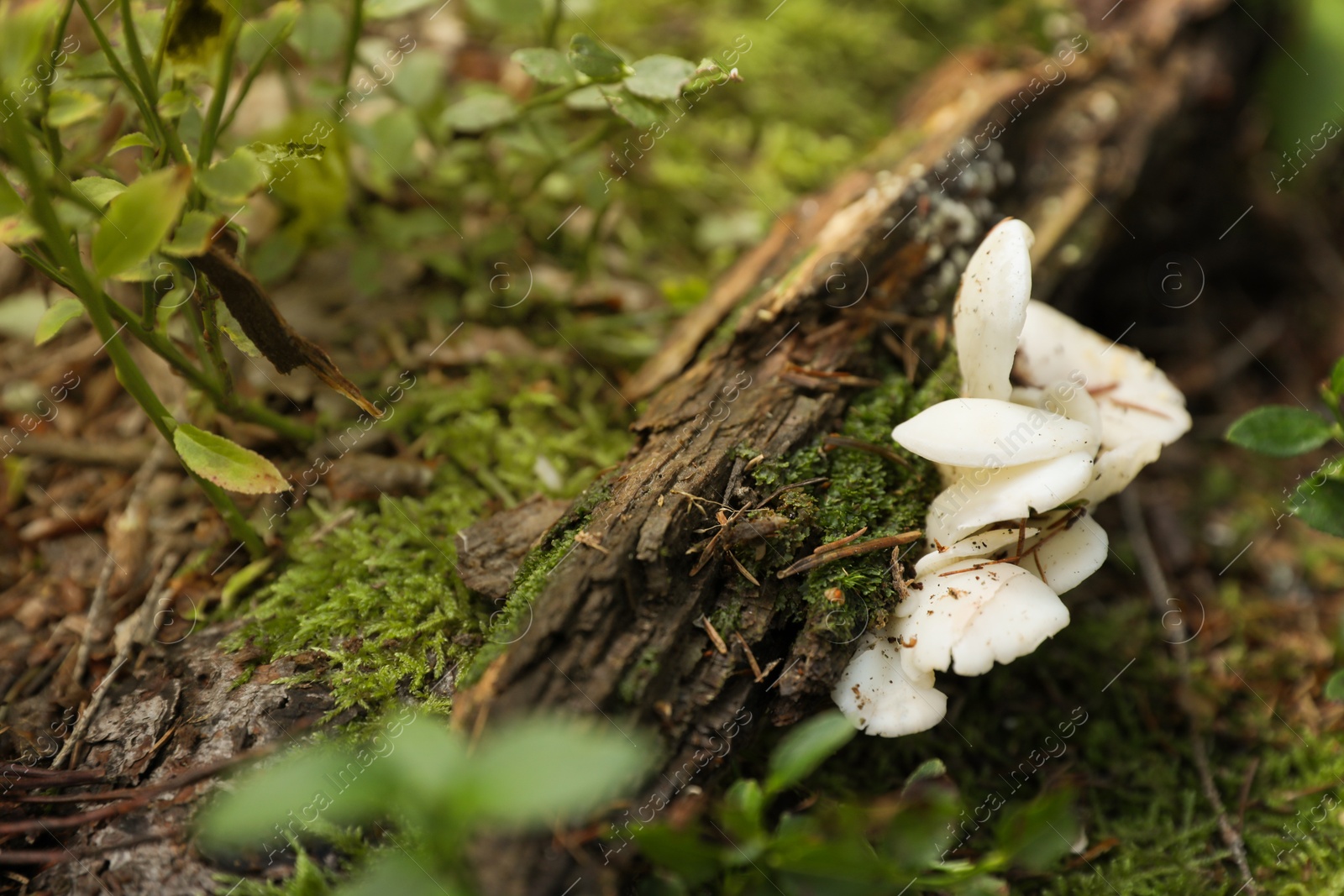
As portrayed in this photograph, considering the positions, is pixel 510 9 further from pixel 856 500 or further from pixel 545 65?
pixel 856 500

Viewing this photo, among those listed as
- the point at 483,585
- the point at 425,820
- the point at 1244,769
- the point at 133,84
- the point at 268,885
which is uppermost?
the point at 133,84

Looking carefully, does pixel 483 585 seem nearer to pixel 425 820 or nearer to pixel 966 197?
pixel 425 820

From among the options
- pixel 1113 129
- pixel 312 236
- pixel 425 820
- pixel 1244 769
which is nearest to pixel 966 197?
pixel 1113 129

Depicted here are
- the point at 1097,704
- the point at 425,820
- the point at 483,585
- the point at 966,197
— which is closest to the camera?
the point at 425,820

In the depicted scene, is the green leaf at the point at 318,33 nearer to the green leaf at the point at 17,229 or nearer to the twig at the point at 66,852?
the green leaf at the point at 17,229

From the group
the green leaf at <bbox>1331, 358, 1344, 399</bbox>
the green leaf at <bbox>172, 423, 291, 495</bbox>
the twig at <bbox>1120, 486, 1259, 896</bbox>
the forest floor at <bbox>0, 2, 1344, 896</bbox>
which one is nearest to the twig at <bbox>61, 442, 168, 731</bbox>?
the forest floor at <bbox>0, 2, 1344, 896</bbox>

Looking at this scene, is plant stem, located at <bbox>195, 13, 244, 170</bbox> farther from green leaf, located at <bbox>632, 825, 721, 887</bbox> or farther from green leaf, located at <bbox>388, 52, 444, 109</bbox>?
green leaf, located at <bbox>632, 825, 721, 887</bbox>
